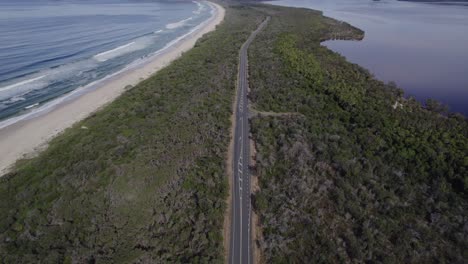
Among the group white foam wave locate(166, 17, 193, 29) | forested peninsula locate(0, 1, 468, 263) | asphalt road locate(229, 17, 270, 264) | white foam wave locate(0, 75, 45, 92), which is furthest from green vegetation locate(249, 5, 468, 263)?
white foam wave locate(166, 17, 193, 29)

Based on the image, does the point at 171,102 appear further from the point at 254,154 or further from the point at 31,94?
the point at 31,94

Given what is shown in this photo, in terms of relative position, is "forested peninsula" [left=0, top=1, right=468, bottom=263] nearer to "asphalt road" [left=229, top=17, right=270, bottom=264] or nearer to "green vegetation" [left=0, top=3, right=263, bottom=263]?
"green vegetation" [left=0, top=3, right=263, bottom=263]

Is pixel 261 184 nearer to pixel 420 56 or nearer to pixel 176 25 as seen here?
pixel 420 56

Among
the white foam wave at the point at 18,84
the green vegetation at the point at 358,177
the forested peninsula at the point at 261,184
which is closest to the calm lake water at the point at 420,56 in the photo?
the green vegetation at the point at 358,177

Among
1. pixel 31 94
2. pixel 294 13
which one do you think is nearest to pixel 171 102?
pixel 31 94

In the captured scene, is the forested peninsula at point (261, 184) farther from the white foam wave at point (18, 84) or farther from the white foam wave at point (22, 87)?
the white foam wave at point (18, 84)

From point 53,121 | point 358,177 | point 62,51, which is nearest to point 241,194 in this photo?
point 358,177

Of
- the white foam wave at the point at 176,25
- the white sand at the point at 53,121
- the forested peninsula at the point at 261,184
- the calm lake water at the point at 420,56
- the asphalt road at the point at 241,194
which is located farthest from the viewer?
the white foam wave at the point at 176,25

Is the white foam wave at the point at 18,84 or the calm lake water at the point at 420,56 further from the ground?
the calm lake water at the point at 420,56
